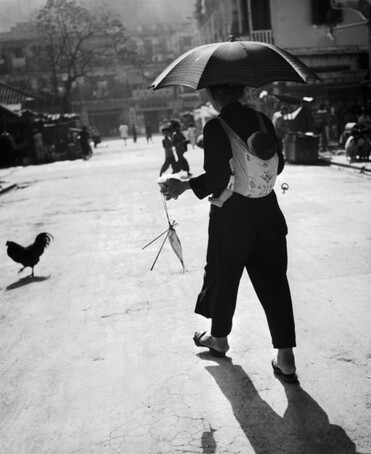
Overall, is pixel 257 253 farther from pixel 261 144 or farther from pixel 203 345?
pixel 203 345

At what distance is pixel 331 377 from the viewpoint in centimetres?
317

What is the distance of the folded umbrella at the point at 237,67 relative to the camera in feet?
9.62

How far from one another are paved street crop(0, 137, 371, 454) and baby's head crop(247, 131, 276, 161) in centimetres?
138

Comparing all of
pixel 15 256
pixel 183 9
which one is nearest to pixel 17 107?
pixel 15 256

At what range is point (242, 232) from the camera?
3088mm

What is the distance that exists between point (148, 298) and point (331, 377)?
7.09 feet

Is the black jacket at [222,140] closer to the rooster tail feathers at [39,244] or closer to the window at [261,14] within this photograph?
the rooster tail feathers at [39,244]

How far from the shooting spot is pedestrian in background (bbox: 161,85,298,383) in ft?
9.95

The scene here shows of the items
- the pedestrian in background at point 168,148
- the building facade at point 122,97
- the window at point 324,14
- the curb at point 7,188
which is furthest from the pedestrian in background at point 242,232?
the building facade at point 122,97

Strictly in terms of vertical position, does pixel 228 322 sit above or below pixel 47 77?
below

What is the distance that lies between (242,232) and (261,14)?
2484cm

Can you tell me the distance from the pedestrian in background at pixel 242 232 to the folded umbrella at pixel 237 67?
16 cm

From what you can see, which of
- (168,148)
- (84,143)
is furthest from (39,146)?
(168,148)

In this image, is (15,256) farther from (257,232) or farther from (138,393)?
(257,232)
